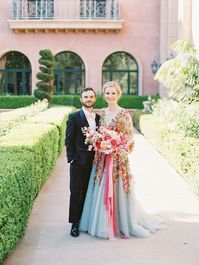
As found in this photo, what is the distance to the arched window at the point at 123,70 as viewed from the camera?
95.3ft

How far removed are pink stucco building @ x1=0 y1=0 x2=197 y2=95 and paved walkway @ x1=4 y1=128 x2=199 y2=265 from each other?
20512 millimetres

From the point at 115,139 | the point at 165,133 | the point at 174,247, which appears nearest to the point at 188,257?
the point at 174,247

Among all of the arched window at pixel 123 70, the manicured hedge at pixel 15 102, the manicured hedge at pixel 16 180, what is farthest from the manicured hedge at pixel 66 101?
the manicured hedge at pixel 16 180

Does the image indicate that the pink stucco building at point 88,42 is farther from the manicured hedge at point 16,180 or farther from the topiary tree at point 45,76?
the manicured hedge at point 16,180

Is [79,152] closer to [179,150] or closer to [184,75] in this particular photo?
[179,150]

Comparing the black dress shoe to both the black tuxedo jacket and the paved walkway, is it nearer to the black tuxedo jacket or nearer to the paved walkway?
the paved walkway

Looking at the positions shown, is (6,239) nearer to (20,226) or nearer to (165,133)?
(20,226)

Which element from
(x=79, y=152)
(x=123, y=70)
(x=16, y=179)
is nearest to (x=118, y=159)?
(x=79, y=152)

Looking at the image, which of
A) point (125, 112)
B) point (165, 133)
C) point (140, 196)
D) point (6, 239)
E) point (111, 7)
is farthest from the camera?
point (111, 7)

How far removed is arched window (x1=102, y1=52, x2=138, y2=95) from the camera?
1144 inches

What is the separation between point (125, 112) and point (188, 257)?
6.06 ft

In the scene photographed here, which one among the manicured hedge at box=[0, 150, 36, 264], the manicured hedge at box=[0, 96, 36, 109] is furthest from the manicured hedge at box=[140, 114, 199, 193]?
the manicured hedge at box=[0, 96, 36, 109]

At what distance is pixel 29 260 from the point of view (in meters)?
5.13

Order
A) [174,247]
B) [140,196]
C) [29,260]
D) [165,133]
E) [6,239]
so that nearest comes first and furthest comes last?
[6,239], [29,260], [174,247], [140,196], [165,133]
